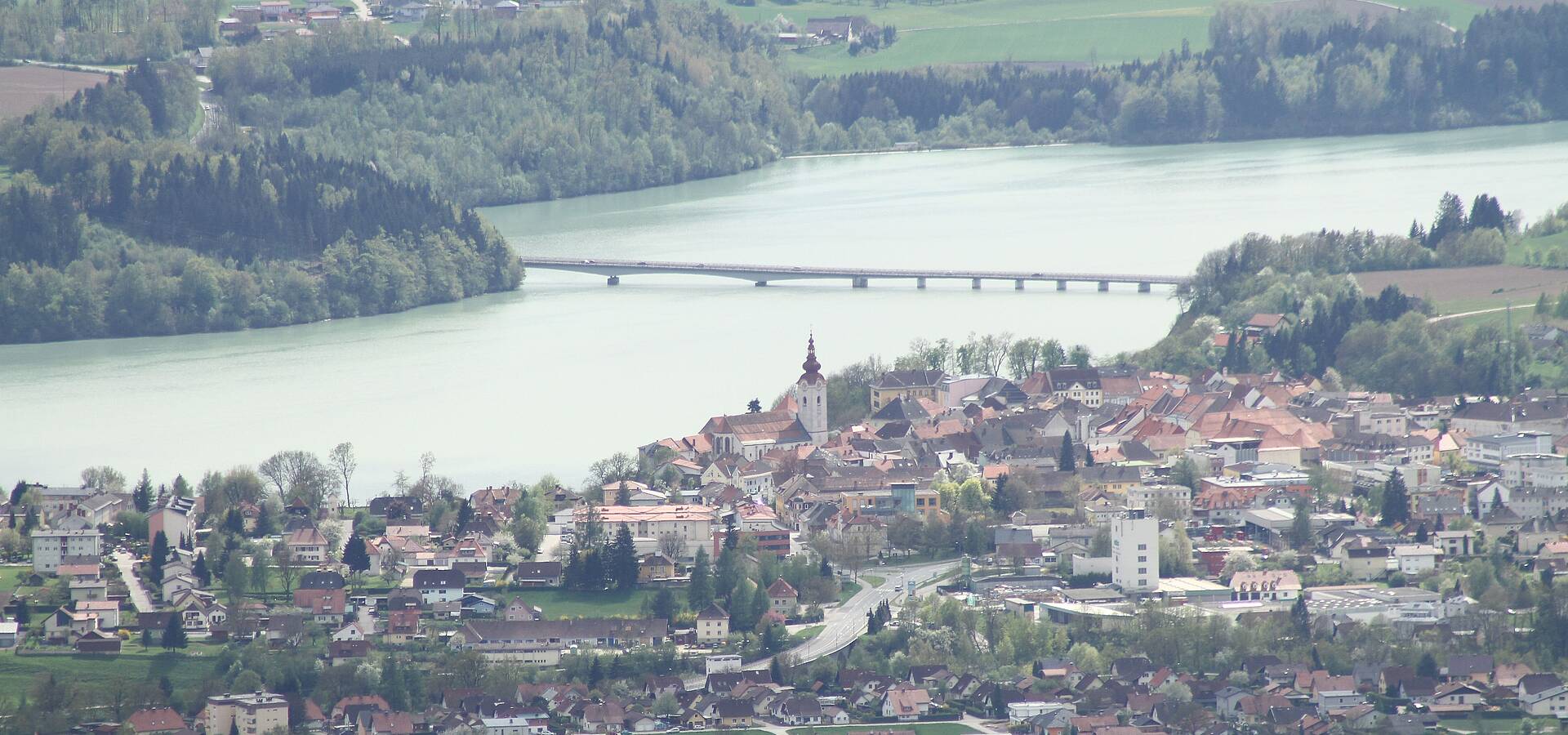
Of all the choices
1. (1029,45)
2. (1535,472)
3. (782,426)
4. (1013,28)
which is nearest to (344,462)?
(782,426)

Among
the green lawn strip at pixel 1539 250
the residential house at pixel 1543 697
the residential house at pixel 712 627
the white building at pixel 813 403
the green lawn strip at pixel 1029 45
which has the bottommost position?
the residential house at pixel 1543 697

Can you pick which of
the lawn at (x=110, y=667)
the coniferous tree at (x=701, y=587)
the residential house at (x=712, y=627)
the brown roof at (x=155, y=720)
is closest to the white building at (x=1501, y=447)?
the coniferous tree at (x=701, y=587)

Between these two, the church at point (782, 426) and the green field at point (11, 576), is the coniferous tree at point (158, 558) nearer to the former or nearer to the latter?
the green field at point (11, 576)

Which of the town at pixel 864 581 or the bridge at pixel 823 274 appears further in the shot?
the bridge at pixel 823 274

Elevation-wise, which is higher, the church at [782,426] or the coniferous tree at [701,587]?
the church at [782,426]

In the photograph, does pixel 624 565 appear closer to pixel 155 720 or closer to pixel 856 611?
pixel 856 611

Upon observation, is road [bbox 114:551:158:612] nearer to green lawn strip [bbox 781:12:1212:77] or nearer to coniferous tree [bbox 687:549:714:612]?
coniferous tree [bbox 687:549:714:612]

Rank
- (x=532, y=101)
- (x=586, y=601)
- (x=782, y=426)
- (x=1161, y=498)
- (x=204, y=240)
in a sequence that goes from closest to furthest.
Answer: (x=586, y=601), (x=1161, y=498), (x=782, y=426), (x=204, y=240), (x=532, y=101)
